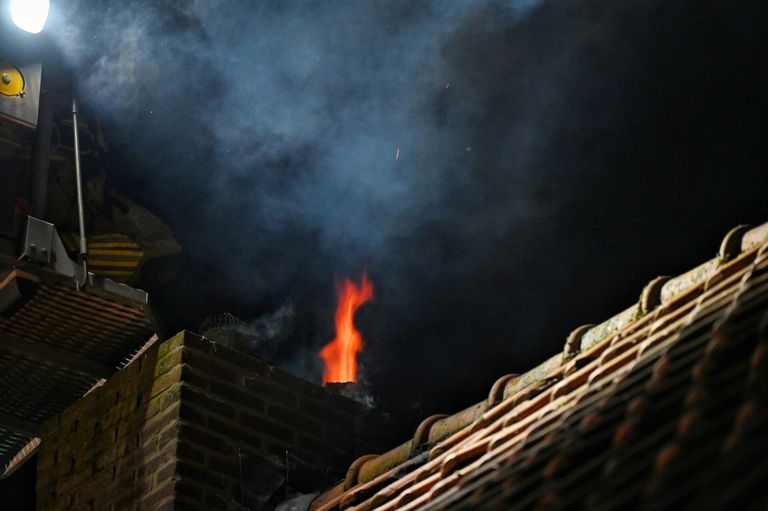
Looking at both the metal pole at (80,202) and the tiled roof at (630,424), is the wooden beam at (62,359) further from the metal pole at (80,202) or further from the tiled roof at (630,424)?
the tiled roof at (630,424)

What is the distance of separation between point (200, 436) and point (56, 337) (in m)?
1.75

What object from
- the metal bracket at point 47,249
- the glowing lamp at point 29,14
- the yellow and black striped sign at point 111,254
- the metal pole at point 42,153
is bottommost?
the metal bracket at point 47,249

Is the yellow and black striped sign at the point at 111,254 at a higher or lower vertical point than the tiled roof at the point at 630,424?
higher

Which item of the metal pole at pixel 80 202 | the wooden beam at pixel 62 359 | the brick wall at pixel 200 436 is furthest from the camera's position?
the wooden beam at pixel 62 359

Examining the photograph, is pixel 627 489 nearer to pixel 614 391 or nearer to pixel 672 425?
pixel 672 425

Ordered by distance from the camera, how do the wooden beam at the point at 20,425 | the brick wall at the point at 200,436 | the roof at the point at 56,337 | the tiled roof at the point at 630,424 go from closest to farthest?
the tiled roof at the point at 630,424 < the brick wall at the point at 200,436 < the roof at the point at 56,337 < the wooden beam at the point at 20,425

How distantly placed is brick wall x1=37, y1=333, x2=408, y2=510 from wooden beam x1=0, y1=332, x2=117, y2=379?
0.32m

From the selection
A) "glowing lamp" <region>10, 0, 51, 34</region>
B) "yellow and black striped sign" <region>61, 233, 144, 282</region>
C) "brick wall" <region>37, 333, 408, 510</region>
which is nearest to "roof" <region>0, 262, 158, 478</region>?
"brick wall" <region>37, 333, 408, 510</region>

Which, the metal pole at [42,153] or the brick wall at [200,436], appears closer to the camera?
the brick wall at [200,436]

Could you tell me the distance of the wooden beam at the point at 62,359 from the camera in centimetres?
813

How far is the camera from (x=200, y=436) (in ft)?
22.8

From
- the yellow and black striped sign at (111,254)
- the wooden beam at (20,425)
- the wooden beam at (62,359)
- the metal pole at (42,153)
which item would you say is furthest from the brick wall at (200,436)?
the metal pole at (42,153)

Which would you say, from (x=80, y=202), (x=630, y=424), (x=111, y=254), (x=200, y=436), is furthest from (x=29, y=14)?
(x=630, y=424)

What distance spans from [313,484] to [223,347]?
1.02 meters
